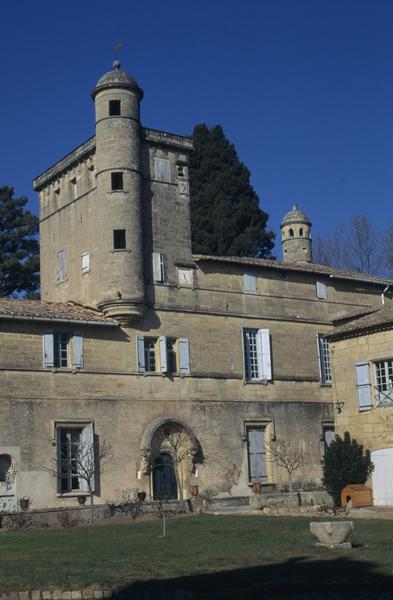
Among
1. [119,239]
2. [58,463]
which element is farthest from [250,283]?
[58,463]

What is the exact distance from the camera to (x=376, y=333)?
98.5 ft

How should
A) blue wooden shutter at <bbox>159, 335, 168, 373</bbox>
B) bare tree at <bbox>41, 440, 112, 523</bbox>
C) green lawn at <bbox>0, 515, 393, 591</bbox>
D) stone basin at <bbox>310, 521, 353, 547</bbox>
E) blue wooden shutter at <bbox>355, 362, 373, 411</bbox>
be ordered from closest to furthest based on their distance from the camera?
green lawn at <bbox>0, 515, 393, 591</bbox>, stone basin at <bbox>310, 521, 353, 547</bbox>, bare tree at <bbox>41, 440, 112, 523</bbox>, blue wooden shutter at <bbox>355, 362, 373, 411</bbox>, blue wooden shutter at <bbox>159, 335, 168, 373</bbox>

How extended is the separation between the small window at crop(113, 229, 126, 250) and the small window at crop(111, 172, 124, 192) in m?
1.66

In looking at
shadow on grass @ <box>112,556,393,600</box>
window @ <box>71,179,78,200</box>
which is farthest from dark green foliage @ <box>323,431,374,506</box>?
window @ <box>71,179,78,200</box>

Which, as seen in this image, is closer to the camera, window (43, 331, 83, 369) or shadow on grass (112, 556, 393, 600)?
shadow on grass (112, 556, 393, 600)

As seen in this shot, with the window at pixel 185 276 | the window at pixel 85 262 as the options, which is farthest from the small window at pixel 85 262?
the window at pixel 185 276

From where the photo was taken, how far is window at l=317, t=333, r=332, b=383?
1479 inches

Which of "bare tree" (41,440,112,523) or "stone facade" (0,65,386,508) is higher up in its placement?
"stone facade" (0,65,386,508)

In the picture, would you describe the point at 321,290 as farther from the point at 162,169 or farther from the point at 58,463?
the point at 58,463

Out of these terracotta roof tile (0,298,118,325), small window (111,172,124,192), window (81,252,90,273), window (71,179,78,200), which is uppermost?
window (71,179,78,200)

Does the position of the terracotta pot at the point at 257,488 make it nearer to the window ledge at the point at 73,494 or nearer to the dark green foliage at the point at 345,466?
the dark green foliage at the point at 345,466

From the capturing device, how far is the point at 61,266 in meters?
36.1

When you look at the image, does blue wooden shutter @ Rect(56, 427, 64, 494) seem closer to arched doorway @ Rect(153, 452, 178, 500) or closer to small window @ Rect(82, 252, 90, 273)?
arched doorway @ Rect(153, 452, 178, 500)

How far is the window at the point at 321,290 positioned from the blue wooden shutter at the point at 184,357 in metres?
7.74
